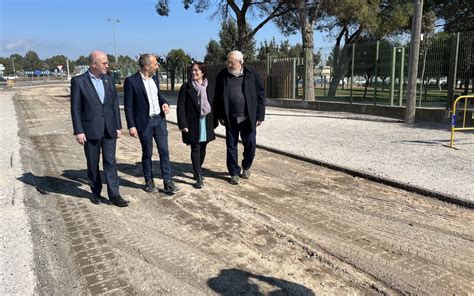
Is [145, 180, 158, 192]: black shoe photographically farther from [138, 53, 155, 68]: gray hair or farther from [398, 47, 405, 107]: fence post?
[398, 47, 405, 107]: fence post

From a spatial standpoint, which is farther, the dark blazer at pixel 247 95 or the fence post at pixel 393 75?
the fence post at pixel 393 75

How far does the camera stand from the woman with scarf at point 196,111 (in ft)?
19.3

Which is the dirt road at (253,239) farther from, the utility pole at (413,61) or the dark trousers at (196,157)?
the utility pole at (413,61)

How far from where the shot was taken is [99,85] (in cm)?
507

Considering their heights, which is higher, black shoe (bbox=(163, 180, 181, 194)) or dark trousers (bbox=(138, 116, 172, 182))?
dark trousers (bbox=(138, 116, 172, 182))

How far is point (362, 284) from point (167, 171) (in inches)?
126

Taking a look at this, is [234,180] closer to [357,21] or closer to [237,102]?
[237,102]

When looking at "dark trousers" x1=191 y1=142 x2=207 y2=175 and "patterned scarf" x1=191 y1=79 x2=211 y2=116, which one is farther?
"dark trousers" x1=191 y1=142 x2=207 y2=175

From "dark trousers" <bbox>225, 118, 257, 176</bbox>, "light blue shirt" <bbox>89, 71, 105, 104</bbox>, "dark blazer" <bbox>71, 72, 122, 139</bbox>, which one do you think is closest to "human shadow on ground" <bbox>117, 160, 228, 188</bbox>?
"dark trousers" <bbox>225, 118, 257, 176</bbox>

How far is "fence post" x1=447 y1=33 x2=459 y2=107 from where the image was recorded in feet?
39.4

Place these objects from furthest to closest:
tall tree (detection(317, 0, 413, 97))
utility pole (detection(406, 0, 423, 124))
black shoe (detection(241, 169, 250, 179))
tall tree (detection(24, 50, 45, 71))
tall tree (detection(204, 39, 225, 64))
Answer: tall tree (detection(24, 50, 45, 71)), tall tree (detection(204, 39, 225, 64)), tall tree (detection(317, 0, 413, 97)), utility pole (detection(406, 0, 423, 124)), black shoe (detection(241, 169, 250, 179))

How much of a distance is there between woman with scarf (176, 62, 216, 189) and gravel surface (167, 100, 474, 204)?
2.59 metres

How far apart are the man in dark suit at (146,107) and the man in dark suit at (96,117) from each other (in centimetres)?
21

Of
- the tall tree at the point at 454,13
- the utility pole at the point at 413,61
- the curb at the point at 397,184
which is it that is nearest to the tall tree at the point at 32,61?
the tall tree at the point at 454,13
